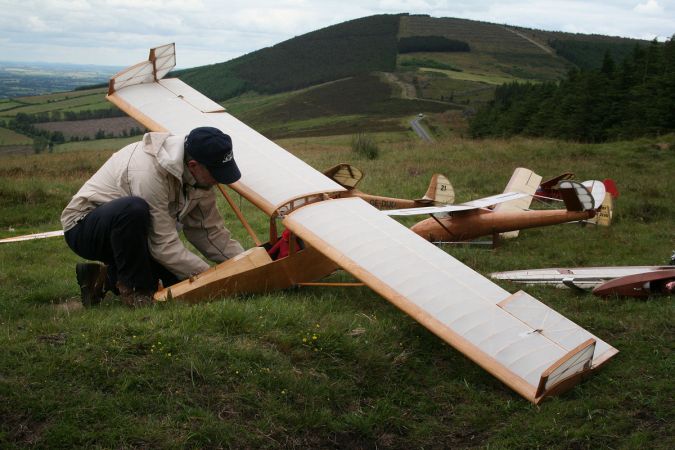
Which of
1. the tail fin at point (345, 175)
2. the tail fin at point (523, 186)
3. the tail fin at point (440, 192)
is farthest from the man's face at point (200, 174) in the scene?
the tail fin at point (523, 186)

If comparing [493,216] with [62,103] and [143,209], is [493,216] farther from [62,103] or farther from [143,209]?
[62,103]

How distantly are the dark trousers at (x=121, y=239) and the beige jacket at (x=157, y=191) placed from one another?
0.13 m

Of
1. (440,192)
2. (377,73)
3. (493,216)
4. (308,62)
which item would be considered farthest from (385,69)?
(493,216)

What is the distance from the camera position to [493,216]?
11398 millimetres

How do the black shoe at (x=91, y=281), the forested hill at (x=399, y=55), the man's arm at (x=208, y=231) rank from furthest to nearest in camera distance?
the forested hill at (x=399, y=55) → the man's arm at (x=208, y=231) → the black shoe at (x=91, y=281)

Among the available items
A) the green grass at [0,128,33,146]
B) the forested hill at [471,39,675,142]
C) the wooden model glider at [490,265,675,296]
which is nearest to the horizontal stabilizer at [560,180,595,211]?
the wooden model glider at [490,265,675,296]

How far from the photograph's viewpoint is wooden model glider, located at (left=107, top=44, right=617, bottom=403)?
514 centimetres

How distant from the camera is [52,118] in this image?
66500 millimetres

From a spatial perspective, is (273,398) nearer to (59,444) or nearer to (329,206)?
(59,444)

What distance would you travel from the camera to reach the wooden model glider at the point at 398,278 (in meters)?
5.14

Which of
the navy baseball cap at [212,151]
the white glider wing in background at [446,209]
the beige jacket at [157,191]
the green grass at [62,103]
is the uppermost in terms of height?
the navy baseball cap at [212,151]

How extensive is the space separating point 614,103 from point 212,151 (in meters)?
30.2

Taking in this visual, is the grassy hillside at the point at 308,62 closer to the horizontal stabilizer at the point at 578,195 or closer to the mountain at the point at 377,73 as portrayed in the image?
the mountain at the point at 377,73

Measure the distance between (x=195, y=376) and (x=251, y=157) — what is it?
3.96 metres
